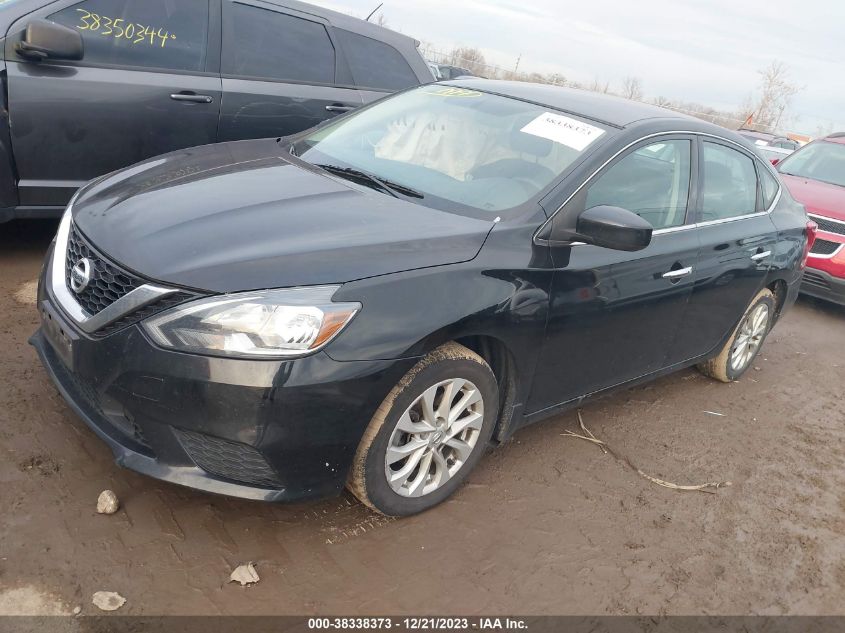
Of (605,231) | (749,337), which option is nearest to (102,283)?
(605,231)

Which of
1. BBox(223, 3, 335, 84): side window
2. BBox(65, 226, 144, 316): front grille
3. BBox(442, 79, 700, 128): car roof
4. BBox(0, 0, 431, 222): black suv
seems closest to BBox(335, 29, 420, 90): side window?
BBox(0, 0, 431, 222): black suv

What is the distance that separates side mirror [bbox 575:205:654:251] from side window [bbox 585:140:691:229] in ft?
0.59

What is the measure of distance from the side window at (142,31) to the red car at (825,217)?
17.9 feet

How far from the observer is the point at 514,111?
3547 millimetres

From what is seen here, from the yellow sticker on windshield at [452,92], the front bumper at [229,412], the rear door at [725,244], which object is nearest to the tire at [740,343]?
the rear door at [725,244]

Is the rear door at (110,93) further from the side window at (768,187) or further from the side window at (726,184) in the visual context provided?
the side window at (768,187)

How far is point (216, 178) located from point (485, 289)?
1263 mm

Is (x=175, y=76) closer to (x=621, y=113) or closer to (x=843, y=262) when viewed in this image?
(x=621, y=113)

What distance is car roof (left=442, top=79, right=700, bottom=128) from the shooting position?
3.52 m

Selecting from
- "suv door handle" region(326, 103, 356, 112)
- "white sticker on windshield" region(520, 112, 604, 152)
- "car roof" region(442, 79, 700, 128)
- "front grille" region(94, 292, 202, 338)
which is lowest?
"front grille" region(94, 292, 202, 338)

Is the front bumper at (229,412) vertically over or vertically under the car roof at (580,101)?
under

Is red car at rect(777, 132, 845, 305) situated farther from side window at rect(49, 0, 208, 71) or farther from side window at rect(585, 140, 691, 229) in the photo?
side window at rect(49, 0, 208, 71)

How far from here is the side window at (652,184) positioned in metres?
3.24

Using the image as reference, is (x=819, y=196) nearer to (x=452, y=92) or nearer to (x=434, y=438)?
(x=452, y=92)
